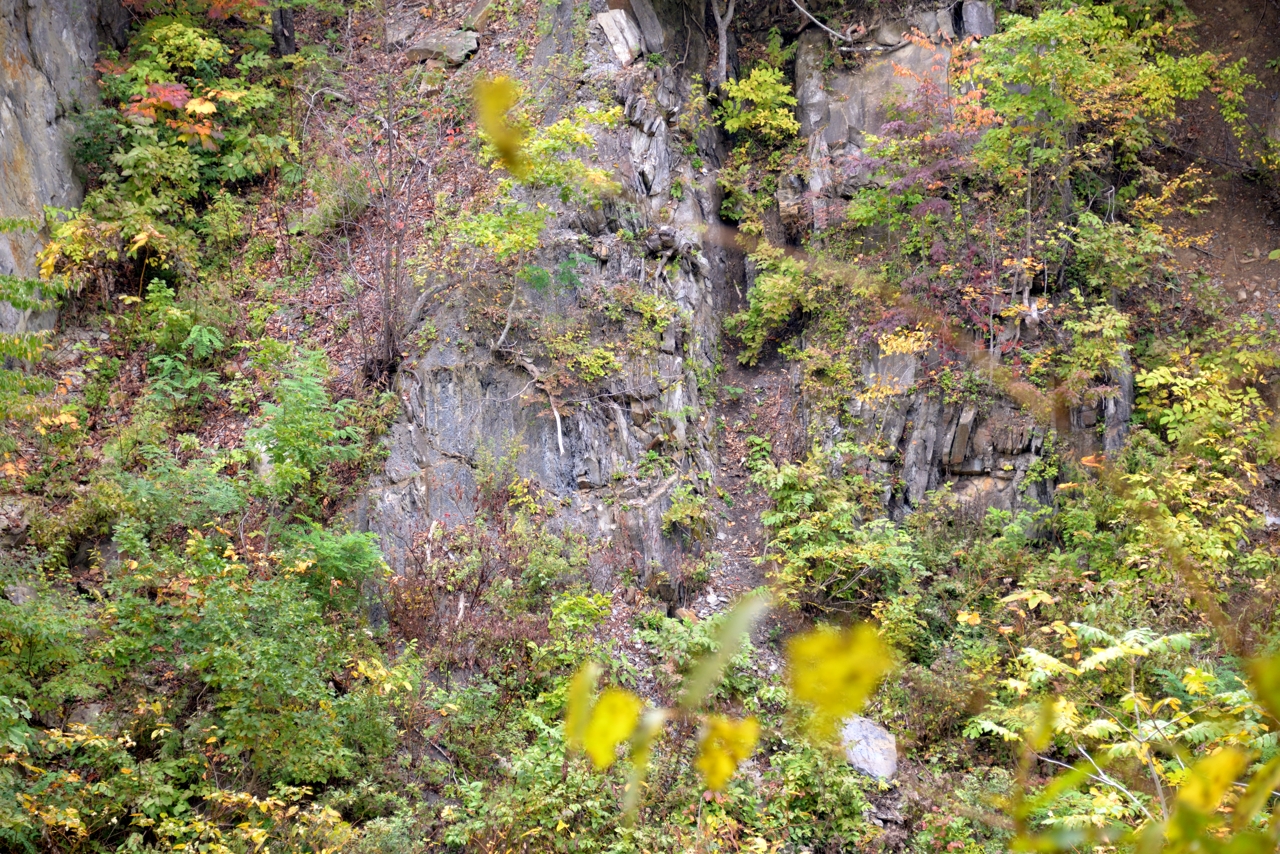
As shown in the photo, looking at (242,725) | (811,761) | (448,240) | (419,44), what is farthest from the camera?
(419,44)

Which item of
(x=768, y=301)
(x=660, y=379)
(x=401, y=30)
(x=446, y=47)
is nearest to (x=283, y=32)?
(x=401, y=30)

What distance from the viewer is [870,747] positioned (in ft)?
20.4

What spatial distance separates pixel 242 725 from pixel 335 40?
34.1 feet

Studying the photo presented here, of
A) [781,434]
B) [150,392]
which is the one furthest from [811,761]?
[150,392]

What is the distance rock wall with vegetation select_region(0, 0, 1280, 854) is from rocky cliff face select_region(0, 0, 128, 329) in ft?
0.16

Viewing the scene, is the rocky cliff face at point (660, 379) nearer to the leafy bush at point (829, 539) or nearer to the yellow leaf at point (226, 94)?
the leafy bush at point (829, 539)

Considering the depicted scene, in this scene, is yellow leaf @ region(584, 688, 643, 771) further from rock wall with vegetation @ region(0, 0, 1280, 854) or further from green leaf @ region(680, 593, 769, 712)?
rock wall with vegetation @ region(0, 0, 1280, 854)

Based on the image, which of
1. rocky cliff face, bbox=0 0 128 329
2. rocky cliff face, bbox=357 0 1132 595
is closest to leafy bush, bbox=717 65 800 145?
rocky cliff face, bbox=357 0 1132 595

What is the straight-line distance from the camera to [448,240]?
845cm

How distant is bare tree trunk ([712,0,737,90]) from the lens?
1148cm

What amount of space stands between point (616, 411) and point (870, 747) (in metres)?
4.14

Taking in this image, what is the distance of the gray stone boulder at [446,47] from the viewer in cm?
1058

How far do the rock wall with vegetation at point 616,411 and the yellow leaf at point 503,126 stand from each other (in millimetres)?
203

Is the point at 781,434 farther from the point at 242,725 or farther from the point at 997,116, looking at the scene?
the point at 242,725
